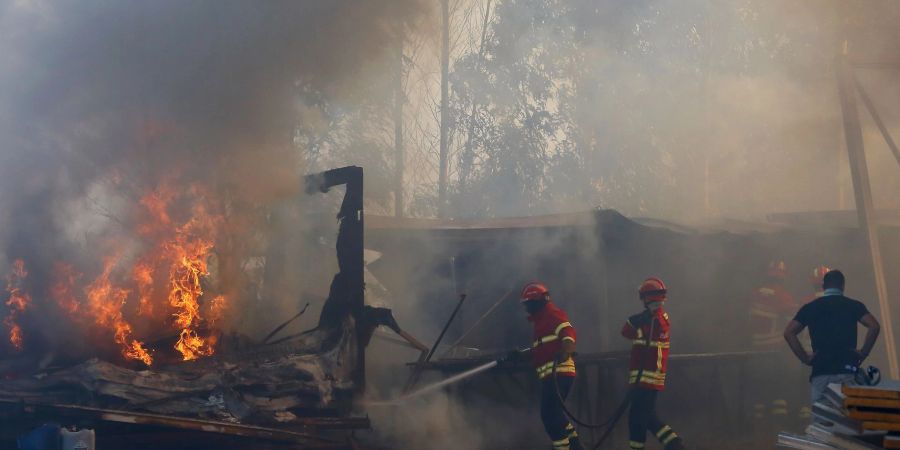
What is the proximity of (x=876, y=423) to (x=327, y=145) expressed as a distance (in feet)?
45.1

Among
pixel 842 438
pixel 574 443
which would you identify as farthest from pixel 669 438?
pixel 842 438

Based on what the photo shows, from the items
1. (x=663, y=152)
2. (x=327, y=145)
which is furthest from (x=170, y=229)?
(x=663, y=152)

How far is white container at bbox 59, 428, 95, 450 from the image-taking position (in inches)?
245

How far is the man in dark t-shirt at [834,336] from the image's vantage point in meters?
7.27

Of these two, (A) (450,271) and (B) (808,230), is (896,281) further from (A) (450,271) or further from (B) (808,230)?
(A) (450,271)

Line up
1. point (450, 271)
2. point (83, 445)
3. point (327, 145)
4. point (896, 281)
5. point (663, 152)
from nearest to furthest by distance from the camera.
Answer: point (83, 445) → point (450, 271) → point (896, 281) → point (327, 145) → point (663, 152)

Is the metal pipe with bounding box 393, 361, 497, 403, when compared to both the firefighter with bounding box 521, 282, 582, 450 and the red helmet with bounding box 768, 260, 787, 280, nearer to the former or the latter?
the firefighter with bounding box 521, 282, 582, 450

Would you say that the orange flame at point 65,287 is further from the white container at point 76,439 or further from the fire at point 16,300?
the white container at point 76,439

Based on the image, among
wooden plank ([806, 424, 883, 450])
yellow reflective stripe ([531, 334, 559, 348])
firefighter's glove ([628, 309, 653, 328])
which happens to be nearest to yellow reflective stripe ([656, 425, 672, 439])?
firefighter's glove ([628, 309, 653, 328])

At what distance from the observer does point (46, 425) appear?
20.7ft

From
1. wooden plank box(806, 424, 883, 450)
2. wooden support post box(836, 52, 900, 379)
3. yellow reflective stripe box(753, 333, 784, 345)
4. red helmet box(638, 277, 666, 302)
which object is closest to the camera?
wooden plank box(806, 424, 883, 450)

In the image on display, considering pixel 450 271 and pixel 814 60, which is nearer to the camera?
pixel 450 271

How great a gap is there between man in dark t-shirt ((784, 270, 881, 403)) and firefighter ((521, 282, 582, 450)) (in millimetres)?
2056

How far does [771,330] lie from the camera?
11.6 m
